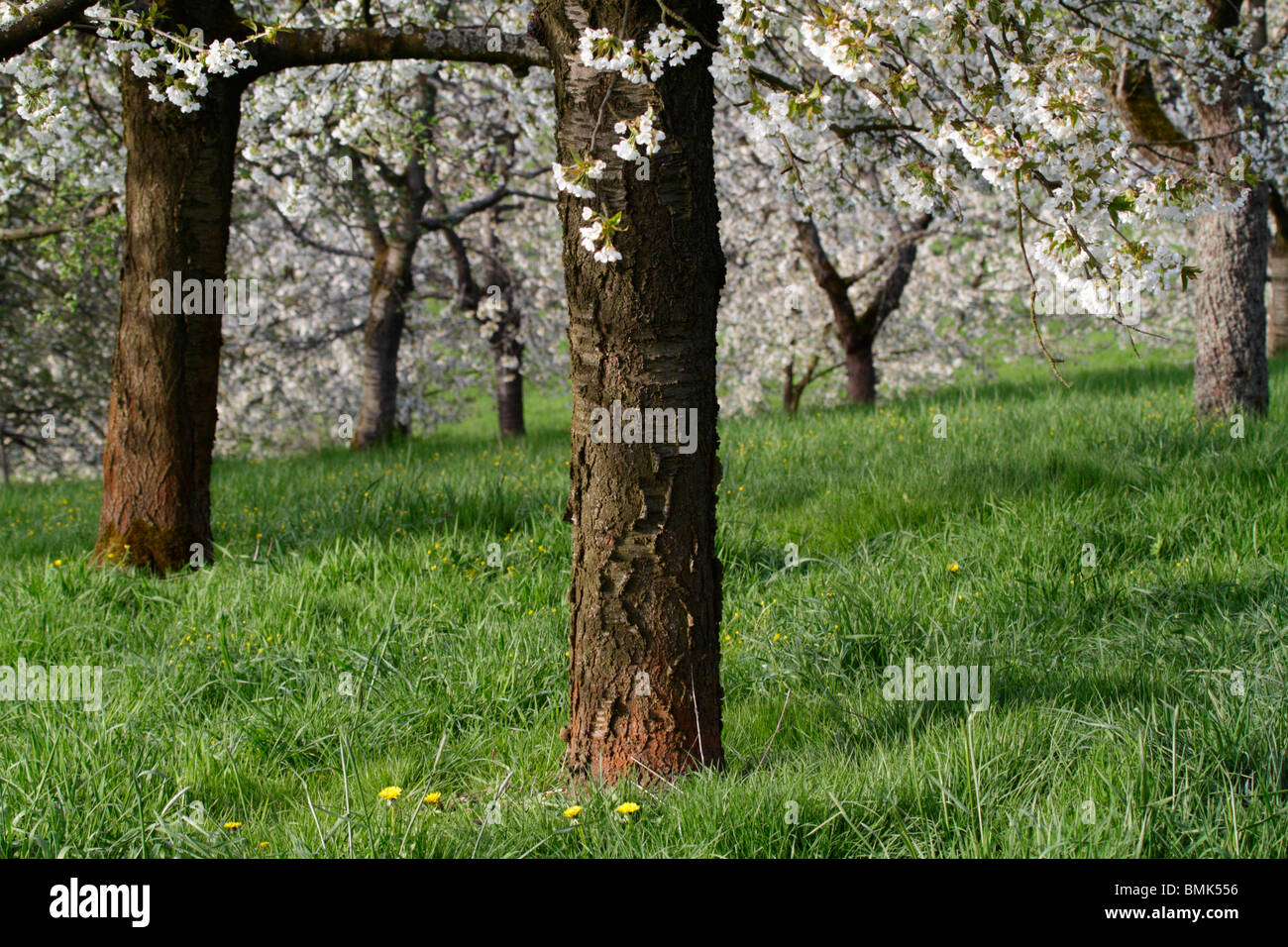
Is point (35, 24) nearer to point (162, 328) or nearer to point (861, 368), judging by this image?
point (162, 328)

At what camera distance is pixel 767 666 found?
13.8ft

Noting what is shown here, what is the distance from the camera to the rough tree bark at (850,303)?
535 inches

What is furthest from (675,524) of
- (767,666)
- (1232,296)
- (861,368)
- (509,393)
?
(509,393)

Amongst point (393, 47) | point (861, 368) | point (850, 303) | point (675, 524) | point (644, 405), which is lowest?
point (675, 524)

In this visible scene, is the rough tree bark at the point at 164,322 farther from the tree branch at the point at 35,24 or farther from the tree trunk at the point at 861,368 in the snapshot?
the tree trunk at the point at 861,368

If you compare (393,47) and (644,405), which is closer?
(644,405)

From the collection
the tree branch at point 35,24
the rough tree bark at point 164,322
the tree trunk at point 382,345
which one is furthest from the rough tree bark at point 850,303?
the tree branch at point 35,24

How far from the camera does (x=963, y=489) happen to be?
247 inches

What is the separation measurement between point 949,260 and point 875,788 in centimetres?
1762

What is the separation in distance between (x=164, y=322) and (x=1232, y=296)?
732 cm

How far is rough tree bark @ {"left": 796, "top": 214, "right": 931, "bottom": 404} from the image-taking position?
44.6 feet

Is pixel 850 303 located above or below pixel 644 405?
above

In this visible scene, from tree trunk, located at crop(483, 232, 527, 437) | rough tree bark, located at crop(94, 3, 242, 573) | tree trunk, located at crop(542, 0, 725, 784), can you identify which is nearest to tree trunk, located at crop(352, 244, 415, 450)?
tree trunk, located at crop(483, 232, 527, 437)
